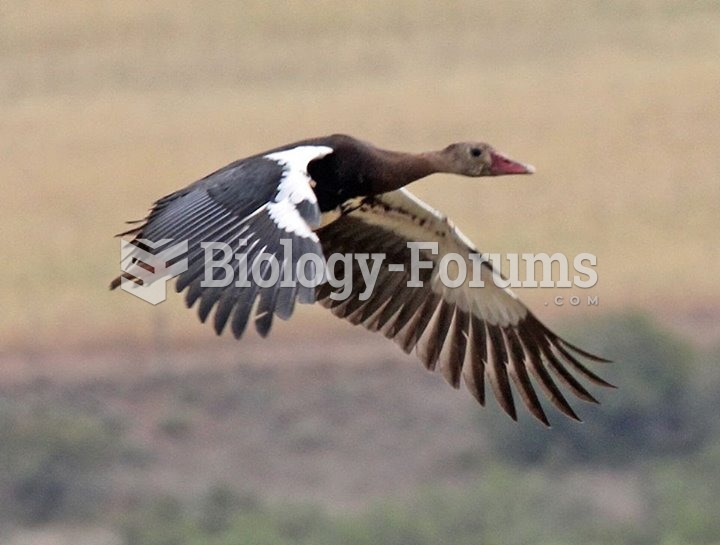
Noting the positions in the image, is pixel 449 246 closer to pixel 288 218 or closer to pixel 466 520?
pixel 288 218

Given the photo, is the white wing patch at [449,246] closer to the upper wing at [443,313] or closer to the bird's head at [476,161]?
the upper wing at [443,313]

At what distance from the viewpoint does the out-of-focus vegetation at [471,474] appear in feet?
98.2

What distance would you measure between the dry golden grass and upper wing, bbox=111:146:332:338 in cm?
1854

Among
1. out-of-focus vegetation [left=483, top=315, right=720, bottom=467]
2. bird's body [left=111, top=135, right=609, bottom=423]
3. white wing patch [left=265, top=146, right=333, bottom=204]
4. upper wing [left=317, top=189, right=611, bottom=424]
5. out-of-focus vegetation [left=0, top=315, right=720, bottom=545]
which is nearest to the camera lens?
white wing patch [left=265, top=146, right=333, bottom=204]

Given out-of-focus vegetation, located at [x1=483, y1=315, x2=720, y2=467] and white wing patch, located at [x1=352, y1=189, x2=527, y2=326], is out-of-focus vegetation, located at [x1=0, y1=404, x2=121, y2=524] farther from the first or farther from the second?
white wing patch, located at [x1=352, y1=189, x2=527, y2=326]

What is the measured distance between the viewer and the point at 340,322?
118 feet

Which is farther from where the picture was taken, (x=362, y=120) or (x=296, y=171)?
(x=362, y=120)

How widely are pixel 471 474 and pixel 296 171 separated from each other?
19.5m

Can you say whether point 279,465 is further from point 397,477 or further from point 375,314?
point 375,314

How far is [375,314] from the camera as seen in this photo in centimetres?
1622

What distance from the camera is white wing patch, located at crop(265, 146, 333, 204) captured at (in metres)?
13.8

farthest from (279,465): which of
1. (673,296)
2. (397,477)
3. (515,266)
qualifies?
(515,266)

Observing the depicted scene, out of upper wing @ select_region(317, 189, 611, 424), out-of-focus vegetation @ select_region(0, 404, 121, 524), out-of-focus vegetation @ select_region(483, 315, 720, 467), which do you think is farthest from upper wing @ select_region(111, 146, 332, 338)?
out-of-focus vegetation @ select_region(483, 315, 720, 467)

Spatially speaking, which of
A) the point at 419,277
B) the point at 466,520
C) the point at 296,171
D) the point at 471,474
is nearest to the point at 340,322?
the point at 471,474
